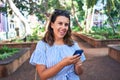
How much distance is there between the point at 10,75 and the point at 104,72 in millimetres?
2877

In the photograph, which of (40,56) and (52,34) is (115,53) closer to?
(52,34)

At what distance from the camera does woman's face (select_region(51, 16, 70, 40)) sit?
240cm

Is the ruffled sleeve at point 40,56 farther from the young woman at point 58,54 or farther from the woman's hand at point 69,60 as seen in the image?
the woman's hand at point 69,60

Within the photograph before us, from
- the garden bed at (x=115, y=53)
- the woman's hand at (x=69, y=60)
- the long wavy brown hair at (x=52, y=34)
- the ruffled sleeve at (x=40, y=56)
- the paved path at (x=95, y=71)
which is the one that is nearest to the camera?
the woman's hand at (x=69, y=60)

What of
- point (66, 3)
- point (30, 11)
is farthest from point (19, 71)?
point (66, 3)

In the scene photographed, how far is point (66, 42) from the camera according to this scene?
246 cm

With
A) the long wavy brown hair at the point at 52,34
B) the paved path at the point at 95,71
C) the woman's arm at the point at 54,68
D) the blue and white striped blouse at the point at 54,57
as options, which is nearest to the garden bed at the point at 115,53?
the paved path at the point at 95,71

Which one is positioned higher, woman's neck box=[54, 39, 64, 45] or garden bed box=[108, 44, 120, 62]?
woman's neck box=[54, 39, 64, 45]

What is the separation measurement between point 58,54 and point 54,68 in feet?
0.58

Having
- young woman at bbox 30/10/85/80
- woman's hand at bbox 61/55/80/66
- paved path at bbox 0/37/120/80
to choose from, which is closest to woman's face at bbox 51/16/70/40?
young woman at bbox 30/10/85/80

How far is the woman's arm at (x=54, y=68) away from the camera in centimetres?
217

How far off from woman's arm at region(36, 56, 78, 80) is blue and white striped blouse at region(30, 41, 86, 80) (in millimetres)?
55

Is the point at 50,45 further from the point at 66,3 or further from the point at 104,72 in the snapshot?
the point at 66,3

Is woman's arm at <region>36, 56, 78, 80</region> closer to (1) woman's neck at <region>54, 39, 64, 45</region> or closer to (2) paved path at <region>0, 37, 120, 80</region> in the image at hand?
(1) woman's neck at <region>54, 39, 64, 45</region>
